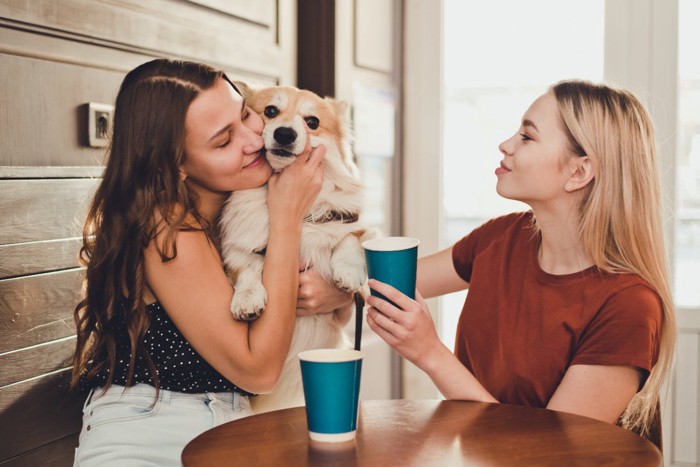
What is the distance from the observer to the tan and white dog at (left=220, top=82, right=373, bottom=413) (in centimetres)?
166

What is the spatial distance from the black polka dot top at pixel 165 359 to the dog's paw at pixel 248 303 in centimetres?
12

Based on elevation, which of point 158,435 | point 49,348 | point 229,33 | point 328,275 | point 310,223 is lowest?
point 158,435

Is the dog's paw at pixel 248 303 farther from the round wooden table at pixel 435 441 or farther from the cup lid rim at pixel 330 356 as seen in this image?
the cup lid rim at pixel 330 356

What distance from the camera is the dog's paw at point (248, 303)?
4.83 ft

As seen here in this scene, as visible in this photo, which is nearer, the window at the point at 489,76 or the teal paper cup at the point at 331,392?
the teal paper cup at the point at 331,392

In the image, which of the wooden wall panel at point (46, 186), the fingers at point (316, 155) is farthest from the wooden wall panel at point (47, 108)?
the fingers at point (316, 155)

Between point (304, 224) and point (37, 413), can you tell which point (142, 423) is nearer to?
point (37, 413)

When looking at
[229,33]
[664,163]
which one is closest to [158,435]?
[229,33]

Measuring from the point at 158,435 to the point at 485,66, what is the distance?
8.38 feet

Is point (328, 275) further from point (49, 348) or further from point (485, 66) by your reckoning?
point (485, 66)

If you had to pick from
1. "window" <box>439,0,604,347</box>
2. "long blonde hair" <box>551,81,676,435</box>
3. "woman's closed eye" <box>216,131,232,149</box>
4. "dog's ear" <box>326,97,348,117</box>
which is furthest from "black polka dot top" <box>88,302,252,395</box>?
"window" <box>439,0,604,347</box>

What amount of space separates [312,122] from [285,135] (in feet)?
0.66

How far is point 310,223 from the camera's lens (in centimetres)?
176

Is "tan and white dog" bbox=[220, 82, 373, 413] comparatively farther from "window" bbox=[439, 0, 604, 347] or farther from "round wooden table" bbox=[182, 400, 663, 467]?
"window" bbox=[439, 0, 604, 347]
